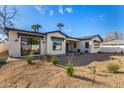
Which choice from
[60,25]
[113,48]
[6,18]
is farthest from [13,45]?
[113,48]

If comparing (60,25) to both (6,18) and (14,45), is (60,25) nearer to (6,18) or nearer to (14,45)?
(6,18)

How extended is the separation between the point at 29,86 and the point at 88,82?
2.34m

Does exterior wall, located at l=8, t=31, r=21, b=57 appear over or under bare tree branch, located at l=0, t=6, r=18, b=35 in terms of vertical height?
under

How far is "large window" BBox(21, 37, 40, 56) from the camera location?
12.6m

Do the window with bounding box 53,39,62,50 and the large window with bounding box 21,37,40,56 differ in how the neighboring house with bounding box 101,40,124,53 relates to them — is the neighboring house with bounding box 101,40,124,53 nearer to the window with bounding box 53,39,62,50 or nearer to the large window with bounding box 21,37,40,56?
the window with bounding box 53,39,62,50

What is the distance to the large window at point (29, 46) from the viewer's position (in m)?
12.6

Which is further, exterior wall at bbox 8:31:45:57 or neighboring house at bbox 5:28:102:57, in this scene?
neighboring house at bbox 5:28:102:57

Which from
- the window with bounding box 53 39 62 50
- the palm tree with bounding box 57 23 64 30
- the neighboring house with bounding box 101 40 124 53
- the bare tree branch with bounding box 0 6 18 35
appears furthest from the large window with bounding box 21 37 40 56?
the neighboring house with bounding box 101 40 124 53

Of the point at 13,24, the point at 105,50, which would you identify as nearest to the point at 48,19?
the point at 13,24

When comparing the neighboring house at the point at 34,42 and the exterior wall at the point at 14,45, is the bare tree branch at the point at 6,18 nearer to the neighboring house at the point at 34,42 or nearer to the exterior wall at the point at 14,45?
the neighboring house at the point at 34,42

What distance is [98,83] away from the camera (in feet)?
15.9

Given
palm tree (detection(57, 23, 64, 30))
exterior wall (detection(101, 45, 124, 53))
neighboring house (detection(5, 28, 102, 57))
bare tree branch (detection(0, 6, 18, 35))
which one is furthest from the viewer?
palm tree (detection(57, 23, 64, 30))

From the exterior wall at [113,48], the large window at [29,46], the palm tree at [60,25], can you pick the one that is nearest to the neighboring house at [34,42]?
the large window at [29,46]
